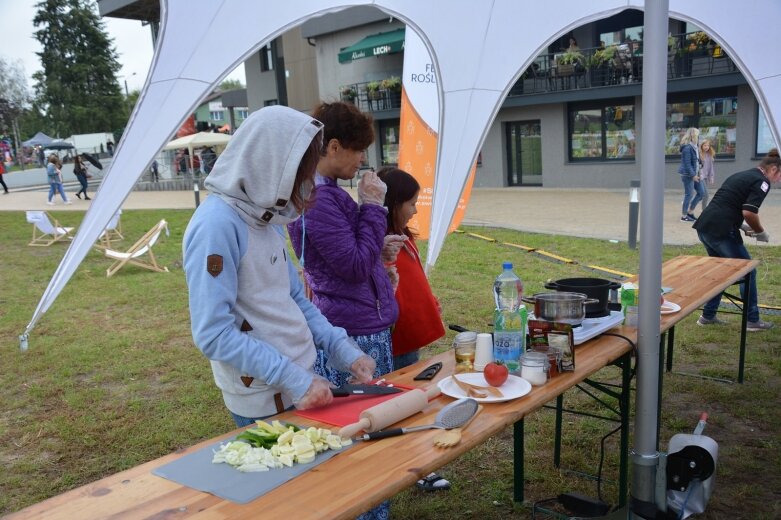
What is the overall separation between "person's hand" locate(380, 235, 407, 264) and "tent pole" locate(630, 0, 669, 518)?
3.58ft

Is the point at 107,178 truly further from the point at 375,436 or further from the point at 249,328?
the point at 375,436

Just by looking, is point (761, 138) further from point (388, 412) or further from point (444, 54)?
point (388, 412)

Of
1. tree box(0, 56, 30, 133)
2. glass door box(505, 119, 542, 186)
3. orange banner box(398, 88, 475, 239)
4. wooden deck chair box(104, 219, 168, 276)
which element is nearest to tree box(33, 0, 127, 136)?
tree box(0, 56, 30, 133)

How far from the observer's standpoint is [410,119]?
7.70m

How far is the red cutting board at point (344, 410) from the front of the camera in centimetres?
206

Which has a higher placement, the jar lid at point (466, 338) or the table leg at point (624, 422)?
the jar lid at point (466, 338)

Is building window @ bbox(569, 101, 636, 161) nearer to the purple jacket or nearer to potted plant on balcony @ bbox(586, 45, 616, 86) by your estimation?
potted plant on balcony @ bbox(586, 45, 616, 86)

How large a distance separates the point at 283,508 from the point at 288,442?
0.31 m

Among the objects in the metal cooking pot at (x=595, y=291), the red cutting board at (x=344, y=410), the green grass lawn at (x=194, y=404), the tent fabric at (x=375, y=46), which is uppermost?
the tent fabric at (x=375, y=46)

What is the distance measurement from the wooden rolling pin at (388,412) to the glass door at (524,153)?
1988 cm

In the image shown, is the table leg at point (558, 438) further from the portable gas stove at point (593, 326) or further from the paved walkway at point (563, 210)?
the paved walkway at point (563, 210)

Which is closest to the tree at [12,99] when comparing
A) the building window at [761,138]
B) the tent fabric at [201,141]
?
the tent fabric at [201,141]

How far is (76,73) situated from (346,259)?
62.7 m

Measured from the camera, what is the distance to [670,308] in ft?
11.3
